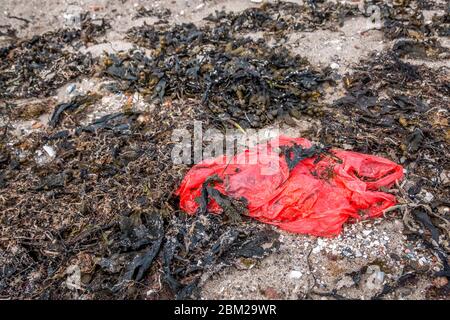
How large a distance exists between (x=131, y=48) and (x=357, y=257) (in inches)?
145

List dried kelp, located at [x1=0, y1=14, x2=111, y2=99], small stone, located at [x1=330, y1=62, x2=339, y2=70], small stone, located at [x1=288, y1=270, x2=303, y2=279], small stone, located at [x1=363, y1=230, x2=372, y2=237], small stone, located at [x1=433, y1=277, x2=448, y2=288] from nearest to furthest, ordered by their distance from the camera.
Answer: small stone, located at [x1=433, y1=277, x2=448, y2=288], small stone, located at [x1=288, y1=270, x2=303, y2=279], small stone, located at [x1=363, y1=230, x2=372, y2=237], small stone, located at [x1=330, y1=62, x2=339, y2=70], dried kelp, located at [x1=0, y1=14, x2=111, y2=99]

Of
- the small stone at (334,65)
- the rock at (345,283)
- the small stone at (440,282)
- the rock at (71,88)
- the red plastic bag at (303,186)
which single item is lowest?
the small stone at (440,282)

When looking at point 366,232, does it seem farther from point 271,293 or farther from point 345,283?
point 271,293

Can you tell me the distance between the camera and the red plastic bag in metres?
2.81

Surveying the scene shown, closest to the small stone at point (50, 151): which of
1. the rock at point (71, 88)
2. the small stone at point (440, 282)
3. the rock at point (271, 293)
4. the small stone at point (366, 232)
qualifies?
the rock at point (71, 88)

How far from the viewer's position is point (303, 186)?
2.88 meters

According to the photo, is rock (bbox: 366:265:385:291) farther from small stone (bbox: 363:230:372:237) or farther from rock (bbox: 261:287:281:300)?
rock (bbox: 261:287:281:300)

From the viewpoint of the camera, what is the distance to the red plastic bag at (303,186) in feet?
9.21

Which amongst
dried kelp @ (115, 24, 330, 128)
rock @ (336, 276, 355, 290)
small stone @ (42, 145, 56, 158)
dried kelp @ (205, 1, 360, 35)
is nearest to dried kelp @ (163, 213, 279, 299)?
rock @ (336, 276, 355, 290)

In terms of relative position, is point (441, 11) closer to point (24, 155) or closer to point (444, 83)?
point (444, 83)

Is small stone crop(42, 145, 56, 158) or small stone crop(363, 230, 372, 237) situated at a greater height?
small stone crop(42, 145, 56, 158)

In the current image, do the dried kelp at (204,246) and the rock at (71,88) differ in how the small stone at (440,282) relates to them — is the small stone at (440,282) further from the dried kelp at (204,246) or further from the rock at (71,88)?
the rock at (71,88)

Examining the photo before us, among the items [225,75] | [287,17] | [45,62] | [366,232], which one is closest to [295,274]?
[366,232]
